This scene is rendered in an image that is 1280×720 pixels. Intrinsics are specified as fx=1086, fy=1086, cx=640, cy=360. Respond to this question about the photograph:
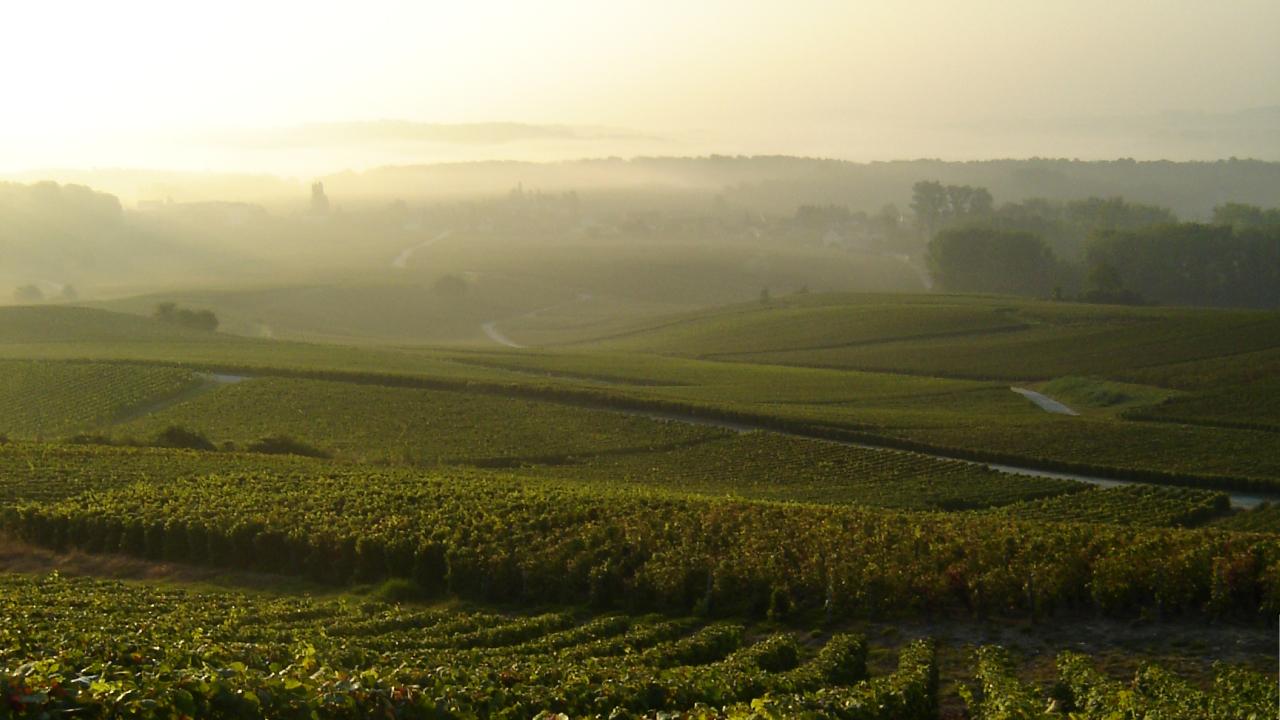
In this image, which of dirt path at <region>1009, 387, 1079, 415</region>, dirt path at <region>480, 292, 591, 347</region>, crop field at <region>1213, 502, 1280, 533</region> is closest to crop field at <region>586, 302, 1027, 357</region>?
dirt path at <region>480, 292, 591, 347</region>

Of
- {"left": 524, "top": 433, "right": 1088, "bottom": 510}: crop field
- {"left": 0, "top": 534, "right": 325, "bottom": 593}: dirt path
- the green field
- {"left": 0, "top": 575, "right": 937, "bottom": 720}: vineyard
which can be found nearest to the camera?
{"left": 0, "top": 575, "right": 937, "bottom": 720}: vineyard

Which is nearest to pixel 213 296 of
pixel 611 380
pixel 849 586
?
pixel 611 380

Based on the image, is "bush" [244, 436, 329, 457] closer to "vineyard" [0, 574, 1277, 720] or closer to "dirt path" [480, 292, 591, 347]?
"vineyard" [0, 574, 1277, 720]

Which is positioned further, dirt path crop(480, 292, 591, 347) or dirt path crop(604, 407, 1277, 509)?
dirt path crop(480, 292, 591, 347)

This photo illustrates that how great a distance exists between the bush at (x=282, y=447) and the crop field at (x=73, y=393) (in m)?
13.8

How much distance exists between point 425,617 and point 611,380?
199 ft

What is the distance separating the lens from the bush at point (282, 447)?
189ft

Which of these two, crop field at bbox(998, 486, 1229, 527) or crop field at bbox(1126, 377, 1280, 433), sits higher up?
crop field at bbox(1126, 377, 1280, 433)

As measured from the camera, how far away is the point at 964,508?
4744cm

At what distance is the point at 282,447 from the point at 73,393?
2356 cm

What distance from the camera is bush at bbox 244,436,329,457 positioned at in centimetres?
5770

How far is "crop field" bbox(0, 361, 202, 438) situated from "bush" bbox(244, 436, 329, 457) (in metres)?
13.8

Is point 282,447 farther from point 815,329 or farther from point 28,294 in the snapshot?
point 28,294

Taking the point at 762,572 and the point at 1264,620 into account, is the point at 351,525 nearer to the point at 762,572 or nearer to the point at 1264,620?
the point at 762,572
